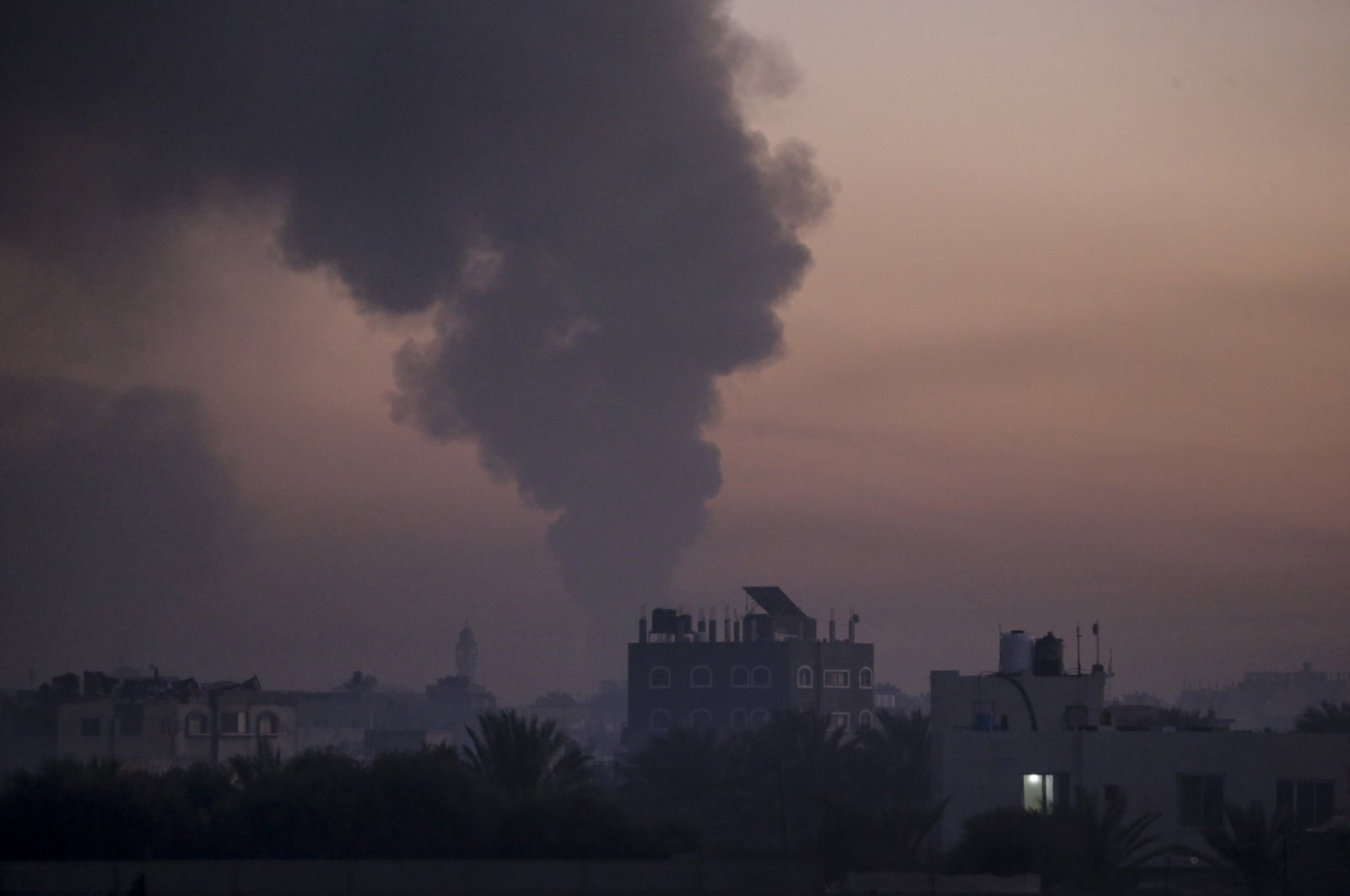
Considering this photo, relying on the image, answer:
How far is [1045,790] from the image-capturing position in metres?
47.0

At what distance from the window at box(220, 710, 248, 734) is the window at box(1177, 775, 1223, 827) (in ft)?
262

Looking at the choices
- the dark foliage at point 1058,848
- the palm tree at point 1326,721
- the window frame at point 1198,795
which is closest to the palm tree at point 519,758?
the dark foliage at point 1058,848

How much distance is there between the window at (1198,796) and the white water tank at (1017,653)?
26.9 feet

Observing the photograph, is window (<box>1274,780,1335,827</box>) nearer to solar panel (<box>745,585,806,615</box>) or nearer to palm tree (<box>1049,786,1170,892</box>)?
palm tree (<box>1049,786,1170,892</box>)

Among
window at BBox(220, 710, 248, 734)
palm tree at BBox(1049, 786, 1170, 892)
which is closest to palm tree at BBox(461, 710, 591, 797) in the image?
palm tree at BBox(1049, 786, 1170, 892)

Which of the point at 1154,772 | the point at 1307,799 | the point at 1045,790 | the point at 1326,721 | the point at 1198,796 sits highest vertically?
the point at 1154,772

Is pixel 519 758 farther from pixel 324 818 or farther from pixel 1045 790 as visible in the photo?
pixel 1045 790

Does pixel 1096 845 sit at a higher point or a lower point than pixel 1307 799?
lower

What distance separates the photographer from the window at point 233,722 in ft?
Result: 372

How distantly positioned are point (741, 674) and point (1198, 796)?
77.0 m

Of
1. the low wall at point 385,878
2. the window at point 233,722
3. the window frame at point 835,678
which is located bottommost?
the window at point 233,722

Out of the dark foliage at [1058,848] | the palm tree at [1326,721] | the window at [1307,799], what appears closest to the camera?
the dark foliage at [1058,848]

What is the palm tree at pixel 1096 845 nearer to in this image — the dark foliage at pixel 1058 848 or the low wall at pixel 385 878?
the dark foliage at pixel 1058 848

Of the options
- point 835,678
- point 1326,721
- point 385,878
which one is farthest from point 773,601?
point 385,878
